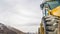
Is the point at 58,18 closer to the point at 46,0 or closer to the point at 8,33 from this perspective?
the point at 46,0

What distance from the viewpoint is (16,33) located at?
603 inches

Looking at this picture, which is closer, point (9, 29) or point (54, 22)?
point (54, 22)

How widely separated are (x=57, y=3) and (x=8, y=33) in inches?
381

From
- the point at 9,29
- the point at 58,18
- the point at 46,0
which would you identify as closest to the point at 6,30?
the point at 9,29

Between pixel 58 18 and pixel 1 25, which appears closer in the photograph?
pixel 58 18

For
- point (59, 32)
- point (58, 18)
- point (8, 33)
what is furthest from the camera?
point (8, 33)

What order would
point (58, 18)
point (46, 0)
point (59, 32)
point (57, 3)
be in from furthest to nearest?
1. point (46, 0)
2. point (57, 3)
3. point (58, 18)
4. point (59, 32)

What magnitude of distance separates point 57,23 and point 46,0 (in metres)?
2.95

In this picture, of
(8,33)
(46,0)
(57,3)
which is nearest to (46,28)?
(57,3)

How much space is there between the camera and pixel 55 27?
11.6 feet

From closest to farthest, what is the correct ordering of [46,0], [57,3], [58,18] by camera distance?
[58,18] < [57,3] < [46,0]

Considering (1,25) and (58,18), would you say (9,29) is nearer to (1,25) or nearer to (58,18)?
(1,25)

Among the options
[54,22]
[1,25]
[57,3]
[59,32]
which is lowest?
[59,32]

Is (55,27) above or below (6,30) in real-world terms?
below
